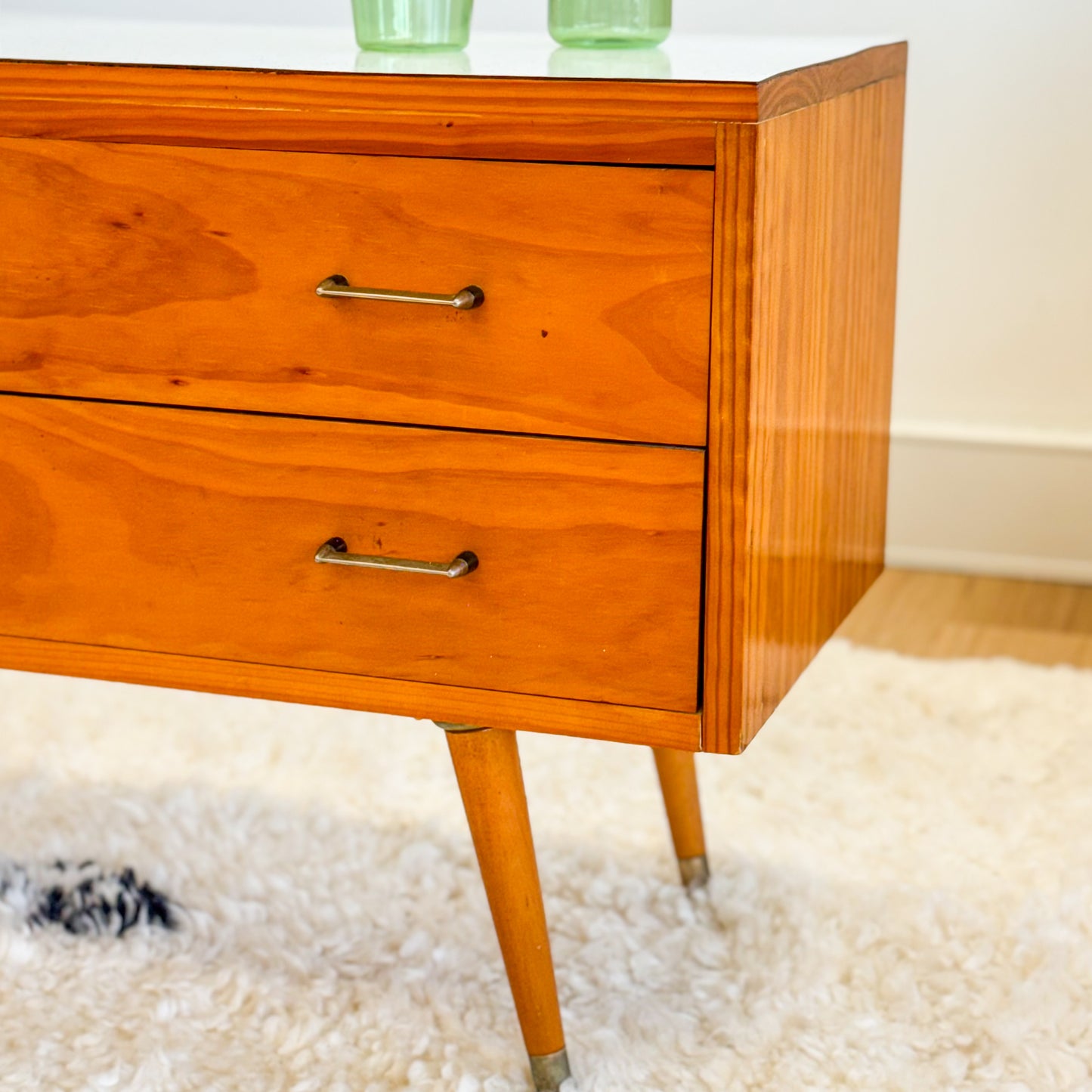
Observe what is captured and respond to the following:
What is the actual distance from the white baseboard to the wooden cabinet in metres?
1.00

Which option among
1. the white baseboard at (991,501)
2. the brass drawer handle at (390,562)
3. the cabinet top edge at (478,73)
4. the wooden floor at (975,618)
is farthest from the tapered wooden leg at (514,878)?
the white baseboard at (991,501)

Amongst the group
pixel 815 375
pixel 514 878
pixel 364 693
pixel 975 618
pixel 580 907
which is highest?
pixel 815 375

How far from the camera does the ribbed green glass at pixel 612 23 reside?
889 millimetres

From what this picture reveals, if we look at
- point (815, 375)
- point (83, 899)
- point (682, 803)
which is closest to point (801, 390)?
point (815, 375)

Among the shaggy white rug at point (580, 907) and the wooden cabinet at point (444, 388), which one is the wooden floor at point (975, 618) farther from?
the wooden cabinet at point (444, 388)

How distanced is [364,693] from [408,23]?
0.39 metres

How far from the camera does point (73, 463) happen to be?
0.83 m

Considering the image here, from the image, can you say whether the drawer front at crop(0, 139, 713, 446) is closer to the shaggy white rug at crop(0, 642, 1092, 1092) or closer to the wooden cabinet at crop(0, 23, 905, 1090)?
the wooden cabinet at crop(0, 23, 905, 1090)

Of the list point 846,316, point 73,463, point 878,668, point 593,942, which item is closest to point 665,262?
point 846,316

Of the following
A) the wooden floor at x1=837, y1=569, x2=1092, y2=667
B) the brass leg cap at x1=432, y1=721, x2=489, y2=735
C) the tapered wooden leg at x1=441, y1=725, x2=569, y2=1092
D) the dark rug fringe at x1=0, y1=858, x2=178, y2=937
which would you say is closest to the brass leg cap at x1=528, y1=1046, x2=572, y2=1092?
the tapered wooden leg at x1=441, y1=725, x2=569, y2=1092

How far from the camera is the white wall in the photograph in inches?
67.6

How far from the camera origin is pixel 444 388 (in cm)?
76

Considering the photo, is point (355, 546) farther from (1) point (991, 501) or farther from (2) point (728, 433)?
(1) point (991, 501)

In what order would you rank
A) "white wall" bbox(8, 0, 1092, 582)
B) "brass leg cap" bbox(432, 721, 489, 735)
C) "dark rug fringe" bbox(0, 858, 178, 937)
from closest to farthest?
"brass leg cap" bbox(432, 721, 489, 735), "dark rug fringe" bbox(0, 858, 178, 937), "white wall" bbox(8, 0, 1092, 582)
